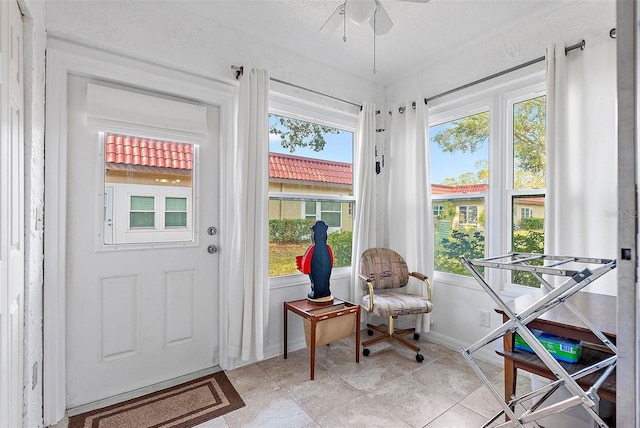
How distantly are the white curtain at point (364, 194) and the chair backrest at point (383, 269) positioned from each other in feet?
0.46

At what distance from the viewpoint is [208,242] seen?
243 cm

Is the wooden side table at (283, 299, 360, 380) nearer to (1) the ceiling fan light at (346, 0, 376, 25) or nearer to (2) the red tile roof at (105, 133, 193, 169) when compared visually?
(2) the red tile roof at (105, 133, 193, 169)

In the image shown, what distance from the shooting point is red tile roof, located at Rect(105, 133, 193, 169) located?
208 cm

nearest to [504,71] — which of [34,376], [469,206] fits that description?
[469,206]

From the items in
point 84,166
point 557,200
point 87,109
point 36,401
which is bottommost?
point 36,401

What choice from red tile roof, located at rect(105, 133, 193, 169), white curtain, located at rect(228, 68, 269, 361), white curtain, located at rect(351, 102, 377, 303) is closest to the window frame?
white curtain, located at rect(351, 102, 377, 303)

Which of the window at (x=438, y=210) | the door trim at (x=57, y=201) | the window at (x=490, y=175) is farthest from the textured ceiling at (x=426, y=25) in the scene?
the window at (x=438, y=210)

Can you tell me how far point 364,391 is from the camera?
6.95ft

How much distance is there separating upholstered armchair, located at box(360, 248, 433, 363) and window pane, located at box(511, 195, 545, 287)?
0.73 metres

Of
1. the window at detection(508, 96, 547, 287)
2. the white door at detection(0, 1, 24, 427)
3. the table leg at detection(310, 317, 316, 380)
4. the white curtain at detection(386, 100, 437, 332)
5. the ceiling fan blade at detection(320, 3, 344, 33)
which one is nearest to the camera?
the white door at detection(0, 1, 24, 427)

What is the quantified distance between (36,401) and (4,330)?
86 cm

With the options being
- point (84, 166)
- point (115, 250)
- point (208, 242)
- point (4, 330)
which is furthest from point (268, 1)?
point (4, 330)

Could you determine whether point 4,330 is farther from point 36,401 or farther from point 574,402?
point 574,402

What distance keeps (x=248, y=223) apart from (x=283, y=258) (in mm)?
559
